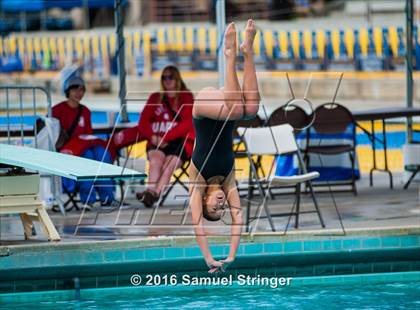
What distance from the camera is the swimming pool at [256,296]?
826cm

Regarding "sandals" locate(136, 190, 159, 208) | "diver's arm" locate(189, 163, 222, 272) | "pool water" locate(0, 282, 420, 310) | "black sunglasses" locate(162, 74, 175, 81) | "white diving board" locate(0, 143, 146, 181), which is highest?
"black sunglasses" locate(162, 74, 175, 81)

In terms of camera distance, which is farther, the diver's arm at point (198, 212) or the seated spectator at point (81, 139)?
the seated spectator at point (81, 139)

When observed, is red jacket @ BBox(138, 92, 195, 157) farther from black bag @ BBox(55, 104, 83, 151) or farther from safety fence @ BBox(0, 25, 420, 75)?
safety fence @ BBox(0, 25, 420, 75)

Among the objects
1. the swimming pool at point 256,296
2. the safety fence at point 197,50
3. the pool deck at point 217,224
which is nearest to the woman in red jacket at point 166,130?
the pool deck at point 217,224

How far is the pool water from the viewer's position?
27.0 feet

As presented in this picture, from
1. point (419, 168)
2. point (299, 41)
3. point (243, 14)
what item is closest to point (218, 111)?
point (419, 168)

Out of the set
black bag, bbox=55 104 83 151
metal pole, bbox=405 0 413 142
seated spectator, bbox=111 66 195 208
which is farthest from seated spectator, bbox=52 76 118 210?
metal pole, bbox=405 0 413 142

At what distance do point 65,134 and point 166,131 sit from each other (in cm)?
90

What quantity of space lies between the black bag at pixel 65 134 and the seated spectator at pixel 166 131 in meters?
0.55

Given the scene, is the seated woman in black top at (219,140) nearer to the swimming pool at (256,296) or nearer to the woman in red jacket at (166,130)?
the swimming pool at (256,296)

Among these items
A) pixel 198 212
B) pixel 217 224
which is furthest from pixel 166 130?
pixel 198 212

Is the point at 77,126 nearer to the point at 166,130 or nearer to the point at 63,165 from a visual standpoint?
the point at 166,130

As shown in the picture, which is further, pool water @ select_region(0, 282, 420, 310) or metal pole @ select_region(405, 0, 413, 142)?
metal pole @ select_region(405, 0, 413, 142)

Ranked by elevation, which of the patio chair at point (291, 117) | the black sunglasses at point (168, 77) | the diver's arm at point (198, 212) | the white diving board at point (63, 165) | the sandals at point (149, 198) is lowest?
the sandals at point (149, 198)
